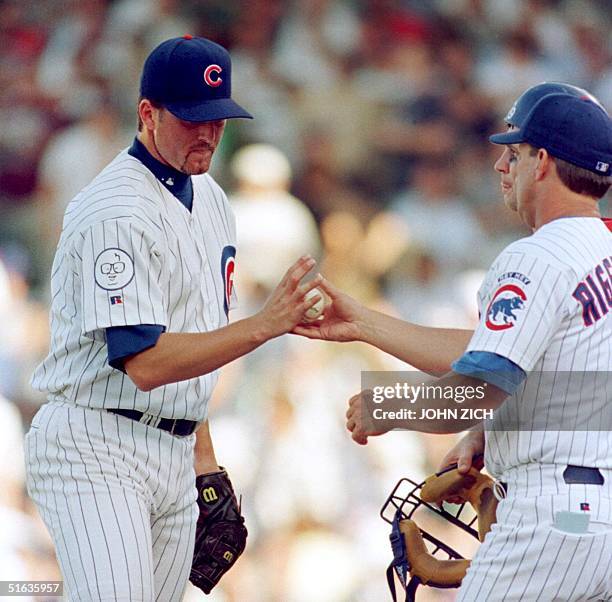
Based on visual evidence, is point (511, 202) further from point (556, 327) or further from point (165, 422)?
point (165, 422)

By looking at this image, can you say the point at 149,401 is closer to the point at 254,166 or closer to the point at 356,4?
the point at 254,166

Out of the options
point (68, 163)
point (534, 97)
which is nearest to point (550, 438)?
point (534, 97)

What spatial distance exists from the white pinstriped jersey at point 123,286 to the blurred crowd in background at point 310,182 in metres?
2.00

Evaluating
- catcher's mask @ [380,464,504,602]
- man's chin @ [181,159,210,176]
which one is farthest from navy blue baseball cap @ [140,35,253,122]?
catcher's mask @ [380,464,504,602]

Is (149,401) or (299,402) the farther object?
(299,402)

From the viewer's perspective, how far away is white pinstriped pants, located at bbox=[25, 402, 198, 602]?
2.31 meters

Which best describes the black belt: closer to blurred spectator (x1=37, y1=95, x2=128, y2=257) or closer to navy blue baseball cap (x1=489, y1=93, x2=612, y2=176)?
navy blue baseball cap (x1=489, y1=93, x2=612, y2=176)

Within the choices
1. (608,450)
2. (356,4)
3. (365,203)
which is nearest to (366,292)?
(365,203)

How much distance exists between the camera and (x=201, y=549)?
2.86 metres

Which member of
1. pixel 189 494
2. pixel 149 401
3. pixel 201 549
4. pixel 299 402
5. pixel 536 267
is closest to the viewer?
pixel 536 267

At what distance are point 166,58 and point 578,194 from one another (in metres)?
0.97

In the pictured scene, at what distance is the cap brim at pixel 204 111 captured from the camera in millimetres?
2441

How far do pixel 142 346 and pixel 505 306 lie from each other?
750 mm

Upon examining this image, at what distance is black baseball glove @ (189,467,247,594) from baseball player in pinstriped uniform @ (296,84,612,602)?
0.85 m
